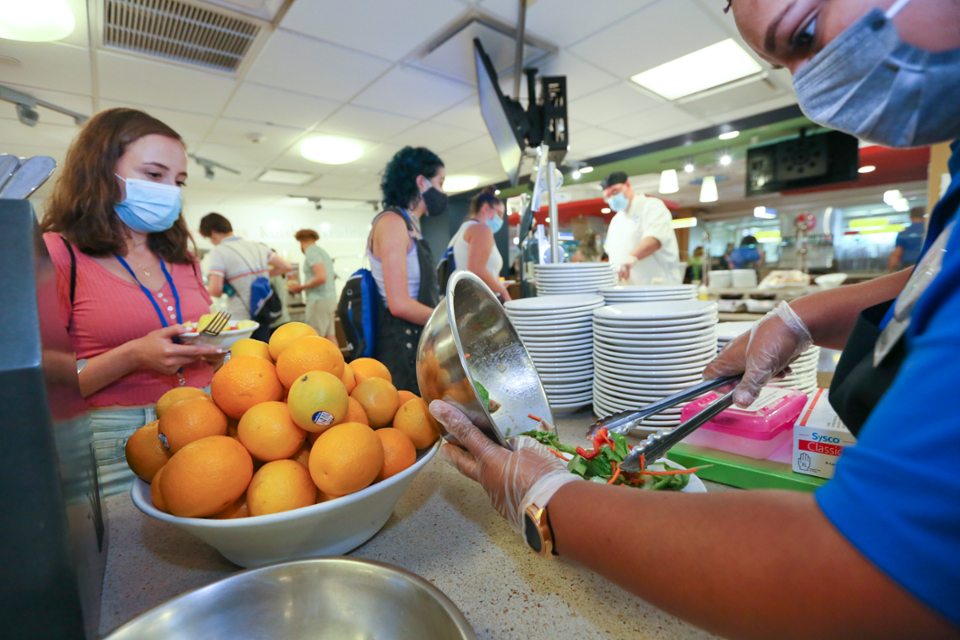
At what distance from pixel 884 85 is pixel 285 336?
2.94 feet

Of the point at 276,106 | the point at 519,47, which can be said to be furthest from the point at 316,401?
the point at 276,106

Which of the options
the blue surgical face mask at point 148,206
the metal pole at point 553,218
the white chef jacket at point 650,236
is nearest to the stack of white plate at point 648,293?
the metal pole at point 553,218

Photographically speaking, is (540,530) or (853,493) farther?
(540,530)

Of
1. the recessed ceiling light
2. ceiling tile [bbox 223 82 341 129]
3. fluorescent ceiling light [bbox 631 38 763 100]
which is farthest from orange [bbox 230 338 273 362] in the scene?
the recessed ceiling light

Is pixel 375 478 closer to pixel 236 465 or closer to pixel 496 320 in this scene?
pixel 236 465

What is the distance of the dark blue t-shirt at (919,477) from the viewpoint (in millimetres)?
252

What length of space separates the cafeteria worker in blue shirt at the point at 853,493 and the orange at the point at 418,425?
19 centimetres

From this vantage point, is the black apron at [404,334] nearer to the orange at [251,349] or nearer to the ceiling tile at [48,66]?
the orange at [251,349]

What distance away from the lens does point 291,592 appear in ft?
1.72

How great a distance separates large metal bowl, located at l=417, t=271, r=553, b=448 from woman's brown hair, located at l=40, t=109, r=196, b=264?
1.22 meters

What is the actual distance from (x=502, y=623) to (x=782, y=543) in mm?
360

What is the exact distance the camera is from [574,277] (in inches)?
71.7

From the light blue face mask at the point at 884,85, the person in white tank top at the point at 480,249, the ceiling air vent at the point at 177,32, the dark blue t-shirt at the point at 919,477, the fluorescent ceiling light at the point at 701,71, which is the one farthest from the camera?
the fluorescent ceiling light at the point at 701,71

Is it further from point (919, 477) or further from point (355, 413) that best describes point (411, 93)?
point (919, 477)
